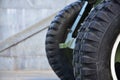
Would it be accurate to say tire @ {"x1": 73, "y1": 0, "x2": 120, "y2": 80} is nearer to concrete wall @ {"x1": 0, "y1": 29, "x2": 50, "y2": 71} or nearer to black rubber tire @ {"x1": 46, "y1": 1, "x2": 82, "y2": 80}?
black rubber tire @ {"x1": 46, "y1": 1, "x2": 82, "y2": 80}

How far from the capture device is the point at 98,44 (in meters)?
2.42

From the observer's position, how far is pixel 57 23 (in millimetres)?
4172

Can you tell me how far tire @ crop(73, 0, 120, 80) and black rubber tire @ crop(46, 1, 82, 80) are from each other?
1.45 metres

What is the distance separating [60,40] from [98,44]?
168cm

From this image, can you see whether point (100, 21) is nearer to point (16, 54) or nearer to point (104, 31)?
point (104, 31)

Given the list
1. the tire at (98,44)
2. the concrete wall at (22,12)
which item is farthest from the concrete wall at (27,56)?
the tire at (98,44)

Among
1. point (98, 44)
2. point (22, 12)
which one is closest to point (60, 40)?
point (98, 44)

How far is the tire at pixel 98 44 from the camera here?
239cm

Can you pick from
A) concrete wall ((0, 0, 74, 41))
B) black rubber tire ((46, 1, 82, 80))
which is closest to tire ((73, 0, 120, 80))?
black rubber tire ((46, 1, 82, 80))

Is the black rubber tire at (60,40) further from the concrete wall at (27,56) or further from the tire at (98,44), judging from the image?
the concrete wall at (27,56)

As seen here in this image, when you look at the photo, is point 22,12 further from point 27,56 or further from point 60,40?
point 60,40

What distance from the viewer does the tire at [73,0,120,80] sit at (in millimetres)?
2391

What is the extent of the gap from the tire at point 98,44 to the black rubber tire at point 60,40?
1449 mm

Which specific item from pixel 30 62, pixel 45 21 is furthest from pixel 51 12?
pixel 30 62
